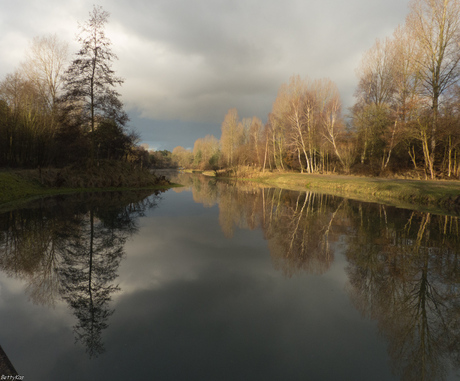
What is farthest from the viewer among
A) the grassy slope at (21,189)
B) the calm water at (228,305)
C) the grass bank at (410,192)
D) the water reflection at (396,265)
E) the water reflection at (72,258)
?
the grass bank at (410,192)

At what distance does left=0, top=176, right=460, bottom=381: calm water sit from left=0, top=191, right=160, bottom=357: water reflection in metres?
0.03

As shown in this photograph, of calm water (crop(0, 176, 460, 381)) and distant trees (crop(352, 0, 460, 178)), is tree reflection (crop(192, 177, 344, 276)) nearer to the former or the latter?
calm water (crop(0, 176, 460, 381))

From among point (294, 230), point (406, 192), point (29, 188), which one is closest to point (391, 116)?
point (406, 192)

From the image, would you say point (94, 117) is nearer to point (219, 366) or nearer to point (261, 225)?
point (261, 225)

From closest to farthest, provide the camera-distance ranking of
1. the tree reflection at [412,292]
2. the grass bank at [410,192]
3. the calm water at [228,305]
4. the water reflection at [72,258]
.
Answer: the calm water at [228,305], the tree reflection at [412,292], the water reflection at [72,258], the grass bank at [410,192]

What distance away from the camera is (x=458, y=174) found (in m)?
19.0

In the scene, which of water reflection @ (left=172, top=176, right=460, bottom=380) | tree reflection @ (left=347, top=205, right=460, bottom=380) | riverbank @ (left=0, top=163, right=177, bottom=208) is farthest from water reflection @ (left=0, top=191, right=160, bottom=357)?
riverbank @ (left=0, top=163, right=177, bottom=208)

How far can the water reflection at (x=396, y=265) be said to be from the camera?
3.03 m

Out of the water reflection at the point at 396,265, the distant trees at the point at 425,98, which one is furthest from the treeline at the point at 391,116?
the water reflection at the point at 396,265

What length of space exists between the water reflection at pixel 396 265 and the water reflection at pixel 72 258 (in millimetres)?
3417

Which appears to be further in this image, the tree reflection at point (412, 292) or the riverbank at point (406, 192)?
the riverbank at point (406, 192)

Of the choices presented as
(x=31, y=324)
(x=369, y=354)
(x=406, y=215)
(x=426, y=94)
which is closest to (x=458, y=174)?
(x=426, y=94)

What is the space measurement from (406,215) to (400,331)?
919 cm

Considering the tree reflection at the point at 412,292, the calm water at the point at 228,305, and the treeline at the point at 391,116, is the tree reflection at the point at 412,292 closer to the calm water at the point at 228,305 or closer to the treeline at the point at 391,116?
the calm water at the point at 228,305
